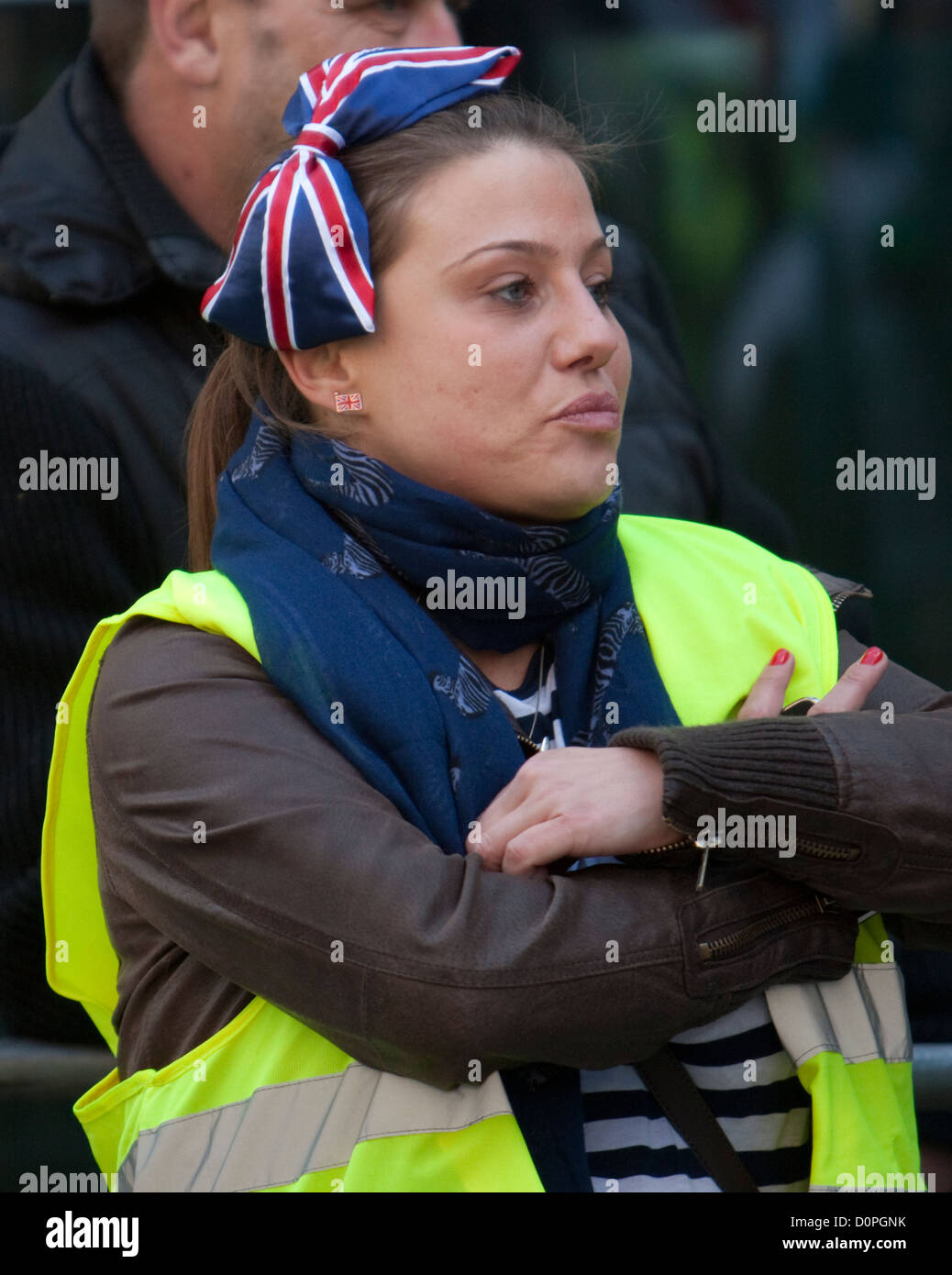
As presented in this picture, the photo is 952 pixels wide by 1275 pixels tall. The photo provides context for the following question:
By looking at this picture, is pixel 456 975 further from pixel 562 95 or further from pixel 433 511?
pixel 562 95

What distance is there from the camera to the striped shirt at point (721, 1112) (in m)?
1.86

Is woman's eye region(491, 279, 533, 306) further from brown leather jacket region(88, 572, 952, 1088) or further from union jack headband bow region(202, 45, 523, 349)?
brown leather jacket region(88, 572, 952, 1088)

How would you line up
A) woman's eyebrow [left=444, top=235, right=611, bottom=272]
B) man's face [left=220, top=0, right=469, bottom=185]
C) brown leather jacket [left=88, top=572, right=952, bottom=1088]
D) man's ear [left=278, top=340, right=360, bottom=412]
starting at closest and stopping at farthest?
brown leather jacket [left=88, top=572, right=952, bottom=1088] < woman's eyebrow [left=444, top=235, right=611, bottom=272] < man's ear [left=278, top=340, right=360, bottom=412] < man's face [left=220, top=0, right=469, bottom=185]

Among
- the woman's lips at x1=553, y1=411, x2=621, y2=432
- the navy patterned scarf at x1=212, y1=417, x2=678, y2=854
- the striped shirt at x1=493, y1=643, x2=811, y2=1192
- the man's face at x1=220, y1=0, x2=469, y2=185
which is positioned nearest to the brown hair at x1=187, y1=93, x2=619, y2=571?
the navy patterned scarf at x1=212, y1=417, x2=678, y2=854

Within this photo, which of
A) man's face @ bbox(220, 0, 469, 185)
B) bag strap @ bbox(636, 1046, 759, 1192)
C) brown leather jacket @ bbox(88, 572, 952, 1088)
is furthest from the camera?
man's face @ bbox(220, 0, 469, 185)

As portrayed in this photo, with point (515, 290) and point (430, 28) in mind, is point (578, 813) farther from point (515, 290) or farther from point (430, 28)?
point (430, 28)

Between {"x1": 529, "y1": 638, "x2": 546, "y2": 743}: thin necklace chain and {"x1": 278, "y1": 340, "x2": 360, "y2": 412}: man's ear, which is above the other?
{"x1": 278, "y1": 340, "x2": 360, "y2": 412}: man's ear

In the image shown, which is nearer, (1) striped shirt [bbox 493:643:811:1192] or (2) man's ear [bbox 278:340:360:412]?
(1) striped shirt [bbox 493:643:811:1192]

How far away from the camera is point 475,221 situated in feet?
6.63

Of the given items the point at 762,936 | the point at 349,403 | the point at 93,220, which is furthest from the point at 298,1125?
the point at 93,220

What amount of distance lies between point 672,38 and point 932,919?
196cm

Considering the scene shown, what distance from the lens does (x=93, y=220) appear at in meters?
2.96

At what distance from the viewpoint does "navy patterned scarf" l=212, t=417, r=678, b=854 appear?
1.91 meters

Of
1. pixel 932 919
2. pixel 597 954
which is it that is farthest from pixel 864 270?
pixel 597 954
